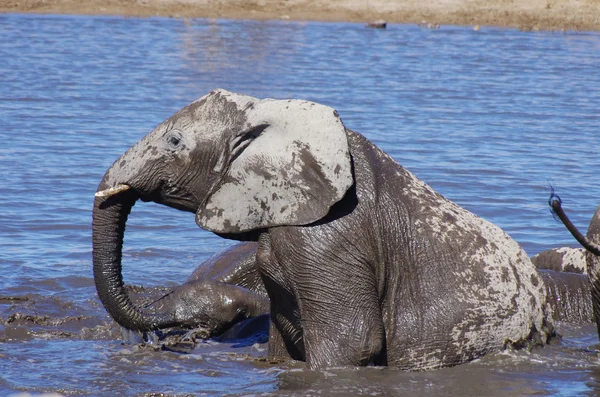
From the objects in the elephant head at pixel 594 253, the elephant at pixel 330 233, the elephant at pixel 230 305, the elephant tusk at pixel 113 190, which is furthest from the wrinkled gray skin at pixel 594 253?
the elephant tusk at pixel 113 190

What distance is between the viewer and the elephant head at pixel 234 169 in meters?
5.72

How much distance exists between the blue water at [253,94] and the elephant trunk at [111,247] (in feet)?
1.39

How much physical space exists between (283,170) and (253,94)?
14819 mm

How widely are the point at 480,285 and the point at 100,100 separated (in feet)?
43.9

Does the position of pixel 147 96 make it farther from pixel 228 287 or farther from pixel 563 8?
pixel 563 8

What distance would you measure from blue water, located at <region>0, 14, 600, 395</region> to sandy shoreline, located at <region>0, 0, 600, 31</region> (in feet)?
16.4

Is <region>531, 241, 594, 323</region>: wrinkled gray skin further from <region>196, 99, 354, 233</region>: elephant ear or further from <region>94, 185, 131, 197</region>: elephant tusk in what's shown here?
<region>94, 185, 131, 197</region>: elephant tusk

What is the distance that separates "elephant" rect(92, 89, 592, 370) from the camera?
5734 mm

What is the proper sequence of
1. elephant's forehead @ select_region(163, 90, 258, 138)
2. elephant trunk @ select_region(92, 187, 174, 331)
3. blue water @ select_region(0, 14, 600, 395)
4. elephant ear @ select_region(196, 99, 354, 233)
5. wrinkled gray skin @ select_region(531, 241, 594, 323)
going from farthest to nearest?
wrinkled gray skin @ select_region(531, 241, 594, 323) → blue water @ select_region(0, 14, 600, 395) → elephant trunk @ select_region(92, 187, 174, 331) → elephant's forehead @ select_region(163, 90, 258, 138) → elephant ear @ select_region(196, 99, 354, 233)

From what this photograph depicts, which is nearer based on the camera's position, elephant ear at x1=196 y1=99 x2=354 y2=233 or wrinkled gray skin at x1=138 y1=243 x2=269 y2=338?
elephant ear at x1=196 y1=99 x2=354 y2=233

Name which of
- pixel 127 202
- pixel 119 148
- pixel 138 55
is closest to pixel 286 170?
pixel 127 202

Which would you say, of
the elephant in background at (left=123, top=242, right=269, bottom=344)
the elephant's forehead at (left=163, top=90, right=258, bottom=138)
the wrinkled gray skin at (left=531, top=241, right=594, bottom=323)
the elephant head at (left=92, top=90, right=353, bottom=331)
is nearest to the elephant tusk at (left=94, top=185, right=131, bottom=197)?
the elephant head at (left=92, top=90, right=353, bottom=331)

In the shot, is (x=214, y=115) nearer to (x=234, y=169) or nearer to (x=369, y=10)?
(x=234, y=169)

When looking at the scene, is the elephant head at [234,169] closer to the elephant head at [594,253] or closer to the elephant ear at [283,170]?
the elephant ear at [283,170]
